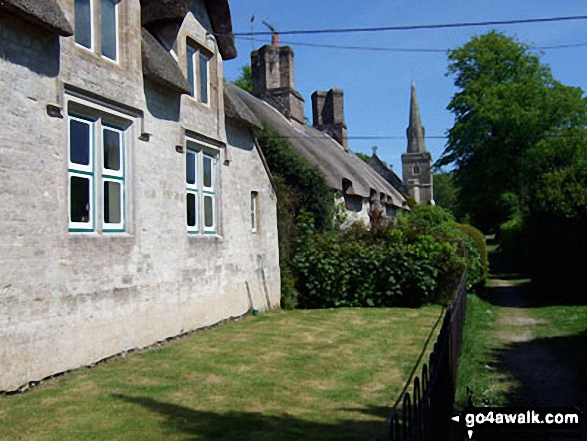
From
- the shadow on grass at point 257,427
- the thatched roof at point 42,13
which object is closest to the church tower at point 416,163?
the thatched roof at point 42,13

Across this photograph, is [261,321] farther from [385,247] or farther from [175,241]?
[385,247]

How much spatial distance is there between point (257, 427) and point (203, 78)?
32.2ft

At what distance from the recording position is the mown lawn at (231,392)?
602 cm

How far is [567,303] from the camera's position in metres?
18.5

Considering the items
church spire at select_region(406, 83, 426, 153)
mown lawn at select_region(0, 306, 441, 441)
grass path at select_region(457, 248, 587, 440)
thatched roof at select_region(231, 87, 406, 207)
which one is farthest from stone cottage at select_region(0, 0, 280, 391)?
church spire at select_region(406, 83, 426, 153)

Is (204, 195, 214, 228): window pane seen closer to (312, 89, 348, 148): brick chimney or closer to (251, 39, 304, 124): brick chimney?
(251, 39, 304, 124): brick chimney

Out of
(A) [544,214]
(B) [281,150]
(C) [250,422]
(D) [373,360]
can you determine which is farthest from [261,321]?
(A) [544,214]

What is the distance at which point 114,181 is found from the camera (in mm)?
9953

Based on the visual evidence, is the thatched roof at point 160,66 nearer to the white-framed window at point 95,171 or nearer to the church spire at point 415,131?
the white-framed window at point 95,171

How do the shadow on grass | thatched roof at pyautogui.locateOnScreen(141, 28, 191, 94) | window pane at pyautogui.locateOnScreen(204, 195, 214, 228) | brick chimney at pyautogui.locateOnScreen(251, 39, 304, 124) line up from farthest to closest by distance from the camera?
brick chimney at pyautogui.locateOnScreen(251, 39, 304, 124) < window pane at pyautogui.locateOnScreen(204, 195, 214, 228) < thatched roof at pyautogui.locateOnScreen(141, 28, 191, 94) < the shadow on grass

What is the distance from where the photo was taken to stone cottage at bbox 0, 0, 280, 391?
7734 mm

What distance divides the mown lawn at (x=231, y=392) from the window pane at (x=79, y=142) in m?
3.31

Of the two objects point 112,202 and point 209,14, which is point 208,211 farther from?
point 209,14

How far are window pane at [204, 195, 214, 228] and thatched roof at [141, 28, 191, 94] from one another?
2785 mm
